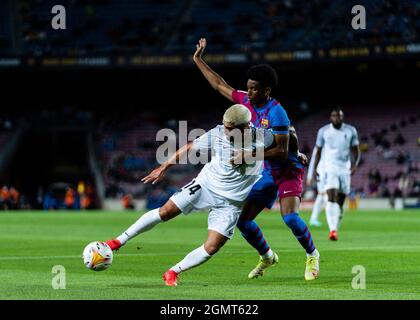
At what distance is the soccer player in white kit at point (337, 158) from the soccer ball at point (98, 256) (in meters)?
9.13

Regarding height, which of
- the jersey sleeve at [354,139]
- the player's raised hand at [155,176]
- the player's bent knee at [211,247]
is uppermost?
the jersey sleeve at [354,139]

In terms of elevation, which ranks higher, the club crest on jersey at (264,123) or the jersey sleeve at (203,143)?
A: the club crest on jersey at (264,123)

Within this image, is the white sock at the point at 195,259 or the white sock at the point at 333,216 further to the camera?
the white sock at the point at 333,216

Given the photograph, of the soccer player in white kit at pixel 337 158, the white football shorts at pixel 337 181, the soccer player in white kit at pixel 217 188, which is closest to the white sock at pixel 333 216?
the soccer player in white kit at pixel 337 158

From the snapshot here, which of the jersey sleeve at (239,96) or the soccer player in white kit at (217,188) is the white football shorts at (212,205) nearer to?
the soccer player in white kit at (217,188)

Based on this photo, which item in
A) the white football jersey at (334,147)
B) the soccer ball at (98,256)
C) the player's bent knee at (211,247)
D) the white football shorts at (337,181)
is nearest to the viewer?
the player's bent knee at (211,247)

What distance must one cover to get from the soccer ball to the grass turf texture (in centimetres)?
20

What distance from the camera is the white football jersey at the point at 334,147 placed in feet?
66.3

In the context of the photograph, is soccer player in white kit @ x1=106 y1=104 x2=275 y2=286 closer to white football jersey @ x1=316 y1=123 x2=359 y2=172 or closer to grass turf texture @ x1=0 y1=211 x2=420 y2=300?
grass turf texture @ x1=0 y1=211 x2=420 y2=300

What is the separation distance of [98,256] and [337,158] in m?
10.5

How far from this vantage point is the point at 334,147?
67.4ft

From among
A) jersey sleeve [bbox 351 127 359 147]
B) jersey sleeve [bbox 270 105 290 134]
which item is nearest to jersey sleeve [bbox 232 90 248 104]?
jersey sleeve [bbox 270 105 290 134]
